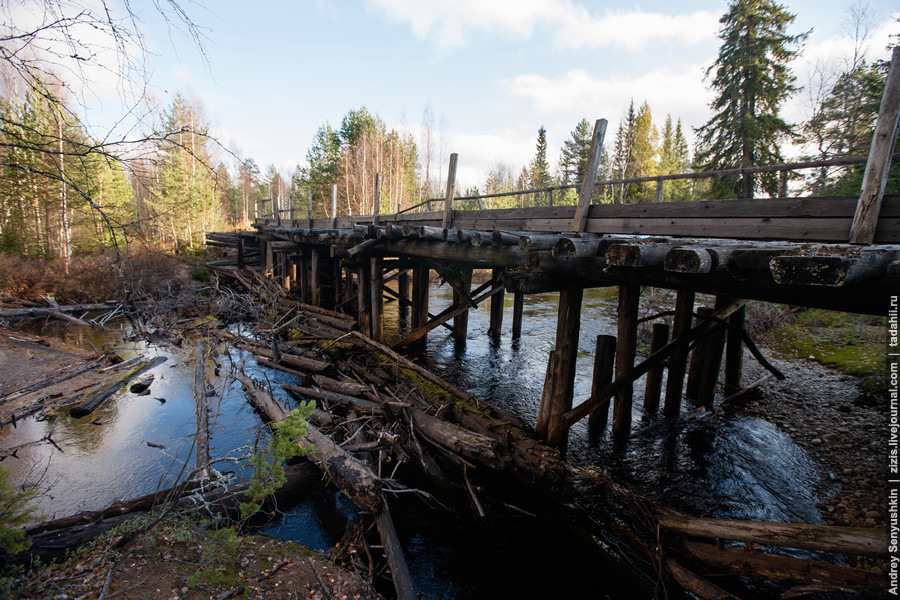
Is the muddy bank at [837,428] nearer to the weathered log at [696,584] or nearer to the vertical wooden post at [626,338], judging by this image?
the vertical wooden post at [626,338]

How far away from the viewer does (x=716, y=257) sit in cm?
239

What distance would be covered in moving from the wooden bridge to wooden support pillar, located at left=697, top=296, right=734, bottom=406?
21mm

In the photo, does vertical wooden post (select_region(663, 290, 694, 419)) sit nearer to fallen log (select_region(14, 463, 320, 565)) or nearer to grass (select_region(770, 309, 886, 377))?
grass (select_region(770, 309, 886, 377))

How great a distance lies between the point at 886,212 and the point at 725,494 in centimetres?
349

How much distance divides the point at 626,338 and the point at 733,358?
3.13 meters

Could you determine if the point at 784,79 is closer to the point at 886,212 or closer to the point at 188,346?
the point at 886,212

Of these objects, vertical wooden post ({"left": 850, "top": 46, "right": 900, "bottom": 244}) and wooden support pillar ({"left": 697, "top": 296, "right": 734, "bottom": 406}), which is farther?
wooden support pillar ({"left": 697, "top": 296, "right": 734, "bottom": 406})

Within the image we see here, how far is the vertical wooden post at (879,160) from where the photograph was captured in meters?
2.87

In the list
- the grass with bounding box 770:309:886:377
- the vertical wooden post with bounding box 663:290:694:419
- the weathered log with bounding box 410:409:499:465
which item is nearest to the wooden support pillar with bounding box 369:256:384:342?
the weathered log with bounding box 410:409:499:465

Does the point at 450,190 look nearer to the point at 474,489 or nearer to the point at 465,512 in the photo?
the point at 474,489

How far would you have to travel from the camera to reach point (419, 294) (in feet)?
29.9

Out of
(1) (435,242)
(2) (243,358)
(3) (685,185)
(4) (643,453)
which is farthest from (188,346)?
(3) (685,185)

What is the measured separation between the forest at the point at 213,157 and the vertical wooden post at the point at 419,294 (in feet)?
11.6

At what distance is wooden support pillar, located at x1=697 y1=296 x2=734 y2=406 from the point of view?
6.39 m
